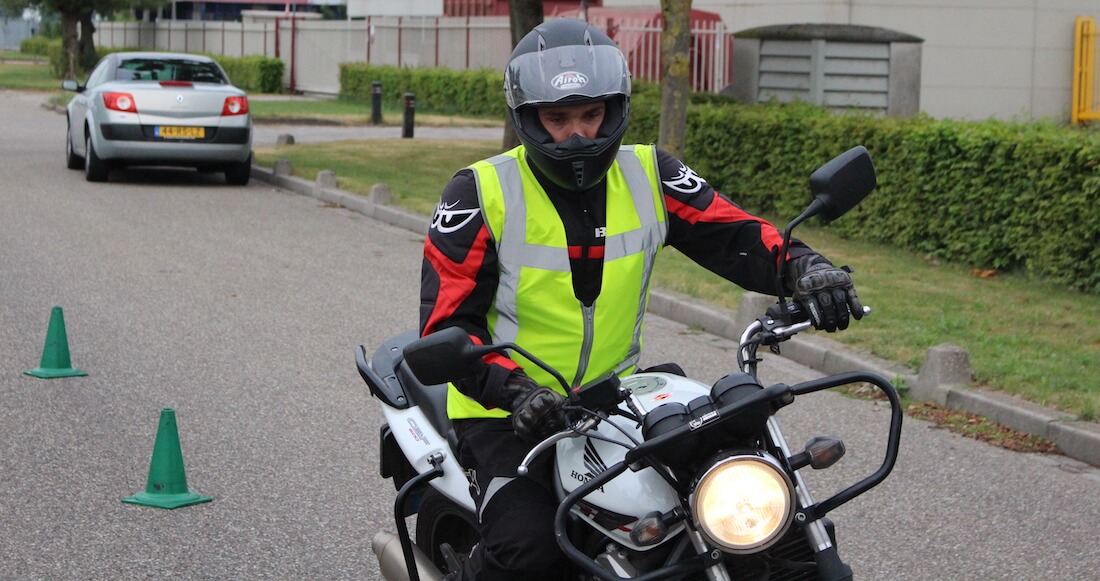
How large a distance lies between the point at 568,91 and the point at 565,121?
114 mm

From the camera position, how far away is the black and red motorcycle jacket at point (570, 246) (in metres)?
3.47

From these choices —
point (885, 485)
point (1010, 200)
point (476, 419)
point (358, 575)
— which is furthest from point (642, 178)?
point (1010, 200)

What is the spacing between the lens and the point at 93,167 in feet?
58.3

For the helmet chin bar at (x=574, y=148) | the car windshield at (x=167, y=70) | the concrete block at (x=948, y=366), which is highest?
the car windshield at (x=167, y=70)

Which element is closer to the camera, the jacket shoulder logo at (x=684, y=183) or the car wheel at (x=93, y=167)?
the jacket shoulder logo at (x=684, y=183)

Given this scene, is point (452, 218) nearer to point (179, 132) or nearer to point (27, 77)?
point (179, 132)

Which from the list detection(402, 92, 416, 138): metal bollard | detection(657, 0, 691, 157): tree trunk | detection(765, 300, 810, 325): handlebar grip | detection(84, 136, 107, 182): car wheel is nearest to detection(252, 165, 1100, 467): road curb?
detection(765, 300, 810, 325): handlebar grip

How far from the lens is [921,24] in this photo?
2377 cm

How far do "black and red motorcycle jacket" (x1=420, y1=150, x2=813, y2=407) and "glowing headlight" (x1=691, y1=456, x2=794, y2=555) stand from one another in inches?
27.3

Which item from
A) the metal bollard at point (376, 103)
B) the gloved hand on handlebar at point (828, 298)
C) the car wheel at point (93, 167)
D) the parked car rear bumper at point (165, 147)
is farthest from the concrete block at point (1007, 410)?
the metal bollard at point (376, 103)

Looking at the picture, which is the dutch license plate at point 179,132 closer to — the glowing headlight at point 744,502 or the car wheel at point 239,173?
the car wheel at point 239,173

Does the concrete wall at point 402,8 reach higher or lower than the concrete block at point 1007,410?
higher

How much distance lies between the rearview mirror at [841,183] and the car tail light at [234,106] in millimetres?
15058

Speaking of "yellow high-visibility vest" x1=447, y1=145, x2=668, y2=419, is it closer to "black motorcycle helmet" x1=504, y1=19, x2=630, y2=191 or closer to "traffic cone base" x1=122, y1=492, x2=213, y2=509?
"black motorcycle helmet" x1=504, y1=19, x2=630, y2=191
